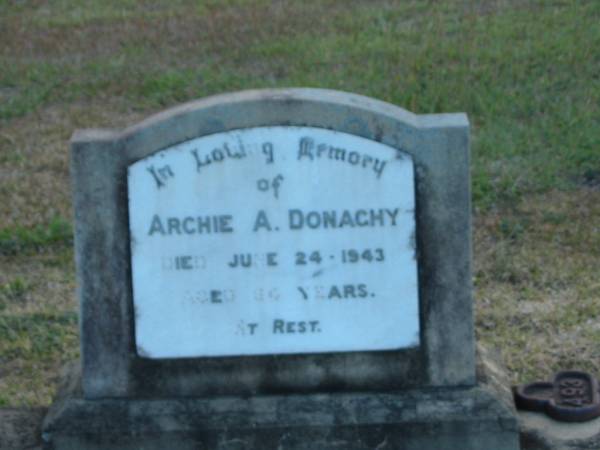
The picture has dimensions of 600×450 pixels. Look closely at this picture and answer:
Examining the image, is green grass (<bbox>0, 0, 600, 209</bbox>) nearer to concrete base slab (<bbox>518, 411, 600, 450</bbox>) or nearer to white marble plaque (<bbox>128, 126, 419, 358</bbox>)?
concrete base slab (<bbox>518, 411, 600, 450</bbox>)

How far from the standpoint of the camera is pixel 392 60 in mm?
8750

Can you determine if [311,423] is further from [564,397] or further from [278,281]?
[564,397]

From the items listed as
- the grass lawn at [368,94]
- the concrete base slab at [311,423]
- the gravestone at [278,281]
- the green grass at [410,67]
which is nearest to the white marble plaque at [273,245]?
the gravestone at [278,281]

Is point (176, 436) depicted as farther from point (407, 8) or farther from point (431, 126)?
point (407, 8)

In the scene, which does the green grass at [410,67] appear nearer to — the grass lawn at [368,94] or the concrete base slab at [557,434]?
the grass lawn at [368,94]

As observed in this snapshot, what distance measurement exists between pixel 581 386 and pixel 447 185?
2.82 ft

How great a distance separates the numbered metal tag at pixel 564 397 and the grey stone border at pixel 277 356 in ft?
1.15

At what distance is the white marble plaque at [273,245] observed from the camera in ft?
12.2

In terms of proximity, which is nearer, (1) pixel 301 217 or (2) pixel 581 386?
(1) pixel 301 217

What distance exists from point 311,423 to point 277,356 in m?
0.20

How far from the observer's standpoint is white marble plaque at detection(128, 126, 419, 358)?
371 centimetres

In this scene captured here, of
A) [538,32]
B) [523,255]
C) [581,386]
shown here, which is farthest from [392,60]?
[581,386]

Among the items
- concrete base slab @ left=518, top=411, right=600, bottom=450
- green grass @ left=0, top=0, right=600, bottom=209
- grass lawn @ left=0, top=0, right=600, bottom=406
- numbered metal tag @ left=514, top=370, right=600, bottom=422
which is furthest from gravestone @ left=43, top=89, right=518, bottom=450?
green grass @ left=0, top=0, right=600, bottom=209

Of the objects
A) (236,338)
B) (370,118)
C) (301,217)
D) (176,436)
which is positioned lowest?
(176,436)
